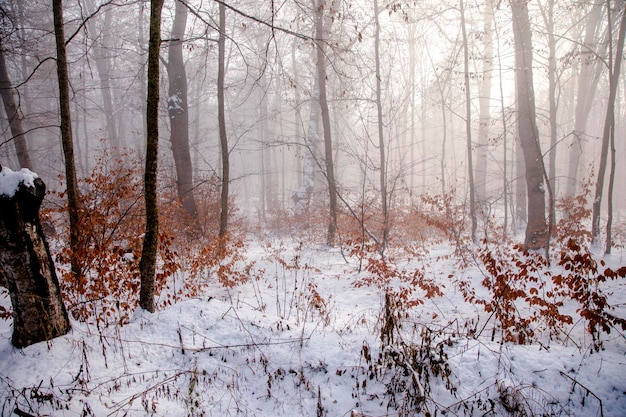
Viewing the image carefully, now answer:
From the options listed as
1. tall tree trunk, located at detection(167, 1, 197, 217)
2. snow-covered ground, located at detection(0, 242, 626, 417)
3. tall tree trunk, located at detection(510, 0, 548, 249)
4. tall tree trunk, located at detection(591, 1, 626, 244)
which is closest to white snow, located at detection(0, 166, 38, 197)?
snow-covered ground, located at detection(0, 242, 626, 417)

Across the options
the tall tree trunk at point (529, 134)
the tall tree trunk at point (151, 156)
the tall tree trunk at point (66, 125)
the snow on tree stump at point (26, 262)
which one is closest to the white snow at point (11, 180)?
the snow on tree stump at point (26, 262)

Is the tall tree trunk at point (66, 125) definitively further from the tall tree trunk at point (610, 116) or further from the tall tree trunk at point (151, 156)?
the tall tree trunk at point (610, 116)

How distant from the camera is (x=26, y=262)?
2764mm

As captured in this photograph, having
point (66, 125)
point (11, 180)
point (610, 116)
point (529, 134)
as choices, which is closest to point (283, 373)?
point (11, 180)

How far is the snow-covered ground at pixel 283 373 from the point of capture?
2418 millimetres

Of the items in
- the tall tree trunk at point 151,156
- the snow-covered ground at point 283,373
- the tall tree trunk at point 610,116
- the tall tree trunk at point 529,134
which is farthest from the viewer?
the tall tree trunk at point 529,134

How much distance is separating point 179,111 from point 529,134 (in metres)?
9.65

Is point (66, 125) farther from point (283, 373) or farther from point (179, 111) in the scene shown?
point (179, 111)

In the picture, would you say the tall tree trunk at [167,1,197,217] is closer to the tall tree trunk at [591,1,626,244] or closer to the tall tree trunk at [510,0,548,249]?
the tall tree trunk at [510,0,548,249]

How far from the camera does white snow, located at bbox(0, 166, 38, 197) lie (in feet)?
8.55

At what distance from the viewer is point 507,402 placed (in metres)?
2.41

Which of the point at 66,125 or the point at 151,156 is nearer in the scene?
the point at 151,156

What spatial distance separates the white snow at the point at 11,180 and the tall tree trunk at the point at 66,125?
1.94m

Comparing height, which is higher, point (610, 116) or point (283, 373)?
point (610, 116)
